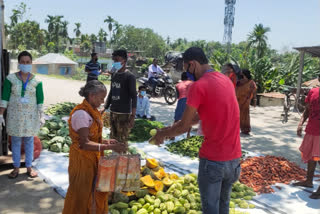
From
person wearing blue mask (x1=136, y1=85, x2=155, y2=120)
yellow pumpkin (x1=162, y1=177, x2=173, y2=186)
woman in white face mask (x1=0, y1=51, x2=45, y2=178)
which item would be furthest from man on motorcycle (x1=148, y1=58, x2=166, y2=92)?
yellow pumpkin (x1=162, y1=177, x2=173, y2=186)

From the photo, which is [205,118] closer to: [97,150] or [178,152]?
[97,150]

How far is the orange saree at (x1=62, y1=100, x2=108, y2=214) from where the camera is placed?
2646 millimetres

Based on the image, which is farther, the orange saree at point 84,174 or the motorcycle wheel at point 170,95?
→ the motorcycle wheel at point 170,95

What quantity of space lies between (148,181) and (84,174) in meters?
1.20

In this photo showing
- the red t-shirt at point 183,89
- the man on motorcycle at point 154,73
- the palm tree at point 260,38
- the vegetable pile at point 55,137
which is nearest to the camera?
the vegetable pile at point 55,137

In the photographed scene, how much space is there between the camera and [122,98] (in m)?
4.20

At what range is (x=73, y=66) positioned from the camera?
38.1 meters

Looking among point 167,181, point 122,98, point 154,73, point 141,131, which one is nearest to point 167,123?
point 141,131

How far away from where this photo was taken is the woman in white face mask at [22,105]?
3.97 metres

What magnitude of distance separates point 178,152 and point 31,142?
2907mm

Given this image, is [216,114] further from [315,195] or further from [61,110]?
[61,110]

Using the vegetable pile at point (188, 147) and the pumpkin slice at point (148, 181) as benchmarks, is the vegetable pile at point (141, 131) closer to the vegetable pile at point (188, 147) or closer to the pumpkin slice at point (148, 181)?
the vegetable pile at point (188, 147)

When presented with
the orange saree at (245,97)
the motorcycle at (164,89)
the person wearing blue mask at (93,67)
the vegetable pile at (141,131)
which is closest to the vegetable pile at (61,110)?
the person wearing blue mask at (93,67)

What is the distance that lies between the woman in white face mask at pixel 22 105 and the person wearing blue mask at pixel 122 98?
43.8 inches
